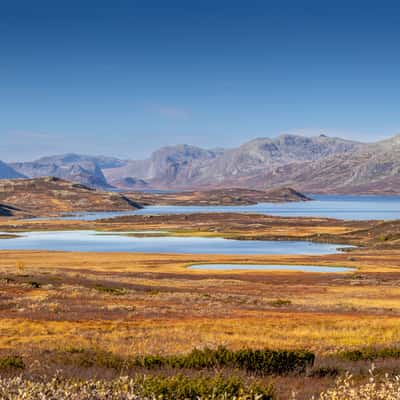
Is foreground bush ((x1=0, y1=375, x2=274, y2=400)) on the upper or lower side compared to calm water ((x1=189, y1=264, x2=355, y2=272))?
upper

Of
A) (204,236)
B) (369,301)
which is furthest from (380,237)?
(369,301)

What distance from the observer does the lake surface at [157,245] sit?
141m

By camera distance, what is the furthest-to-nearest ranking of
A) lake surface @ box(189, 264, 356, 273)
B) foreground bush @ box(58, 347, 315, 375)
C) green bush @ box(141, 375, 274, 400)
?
lake surface @ box(189, 264, 356, 273) → foreground bush @ box(58, 347, 315, 375) → green bush @ box(141, 375, 274, 400)

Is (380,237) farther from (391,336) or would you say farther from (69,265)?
(391,336)

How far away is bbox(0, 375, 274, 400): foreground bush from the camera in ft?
31.6

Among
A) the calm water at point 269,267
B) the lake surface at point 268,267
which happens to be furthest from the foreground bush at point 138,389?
Answer: the calm water at point 269,267

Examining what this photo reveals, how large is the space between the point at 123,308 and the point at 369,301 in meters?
27.0

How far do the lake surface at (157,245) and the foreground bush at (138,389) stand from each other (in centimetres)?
12184

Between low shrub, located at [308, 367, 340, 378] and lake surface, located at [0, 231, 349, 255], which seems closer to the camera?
low shrub, located at [308, 367, 340, 378]

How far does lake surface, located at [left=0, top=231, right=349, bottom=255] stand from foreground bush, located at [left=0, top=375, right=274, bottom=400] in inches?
4797

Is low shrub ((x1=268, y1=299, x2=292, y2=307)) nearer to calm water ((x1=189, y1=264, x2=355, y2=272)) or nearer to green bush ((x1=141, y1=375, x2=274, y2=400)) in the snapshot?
green bush ((x1=141, y1=375, x2=274, y2=400))

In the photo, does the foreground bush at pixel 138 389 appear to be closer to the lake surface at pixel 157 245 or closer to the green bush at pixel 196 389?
the green bush at pixel 196 389

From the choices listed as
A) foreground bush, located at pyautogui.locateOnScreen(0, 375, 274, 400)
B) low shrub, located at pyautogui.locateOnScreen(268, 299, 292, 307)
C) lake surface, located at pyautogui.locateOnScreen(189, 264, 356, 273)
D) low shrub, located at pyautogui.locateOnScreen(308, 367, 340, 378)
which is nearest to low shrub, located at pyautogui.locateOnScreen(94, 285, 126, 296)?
low shrub, located at pyautogui.locateOnScreen(268, 299, 292, 307)

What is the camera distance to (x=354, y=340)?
3177cm
